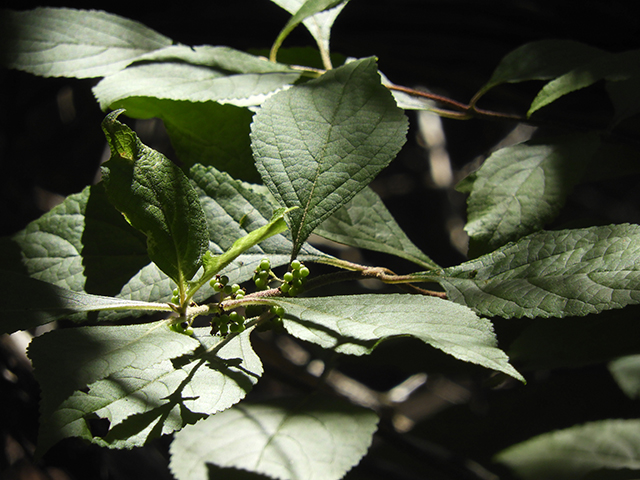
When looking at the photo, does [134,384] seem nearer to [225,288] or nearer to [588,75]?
[225,288]

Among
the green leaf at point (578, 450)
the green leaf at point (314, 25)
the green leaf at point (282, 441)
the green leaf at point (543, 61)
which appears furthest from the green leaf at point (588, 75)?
the green leaf at point (578, 450)

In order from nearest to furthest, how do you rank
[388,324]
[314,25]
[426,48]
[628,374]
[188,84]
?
[388,324] → [188,84] → [314,25] → [628,374] → [426,48]

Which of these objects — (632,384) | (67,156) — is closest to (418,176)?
(632,384)

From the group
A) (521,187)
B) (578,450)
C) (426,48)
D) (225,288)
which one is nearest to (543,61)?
(521,187)

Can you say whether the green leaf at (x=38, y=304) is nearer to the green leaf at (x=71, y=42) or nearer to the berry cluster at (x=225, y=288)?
the berry cluster at (x=225, y=288)

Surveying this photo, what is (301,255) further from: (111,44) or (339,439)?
(111,44)

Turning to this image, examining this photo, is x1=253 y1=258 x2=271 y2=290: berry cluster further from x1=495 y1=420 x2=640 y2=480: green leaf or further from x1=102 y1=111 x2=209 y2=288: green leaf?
x1=495 y1=420 x2=640 y2=480: green leaf
